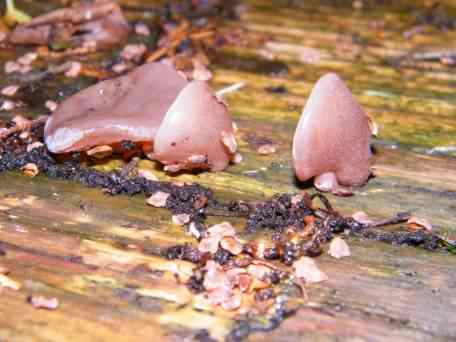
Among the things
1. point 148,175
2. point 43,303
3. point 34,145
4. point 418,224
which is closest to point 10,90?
point 34,145

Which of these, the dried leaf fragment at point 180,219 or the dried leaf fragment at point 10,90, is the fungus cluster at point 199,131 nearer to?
the dried leaf fragment at point 180,219

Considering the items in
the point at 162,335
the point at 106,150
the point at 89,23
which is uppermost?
the point at 89,23

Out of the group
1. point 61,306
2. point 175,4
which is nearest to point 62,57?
A: point 175,4

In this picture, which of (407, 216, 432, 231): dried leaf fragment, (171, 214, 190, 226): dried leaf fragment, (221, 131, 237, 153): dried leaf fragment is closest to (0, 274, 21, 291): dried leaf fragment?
(171, 214, 190, 226): dried leaf fragment

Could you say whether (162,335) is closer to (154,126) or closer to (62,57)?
(154,126)

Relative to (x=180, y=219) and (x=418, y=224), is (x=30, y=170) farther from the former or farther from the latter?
(x=418, y=224)

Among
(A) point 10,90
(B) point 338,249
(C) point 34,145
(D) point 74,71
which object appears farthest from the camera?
(D) point 74,71

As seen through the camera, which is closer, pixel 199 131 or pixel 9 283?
pixel 9 283
